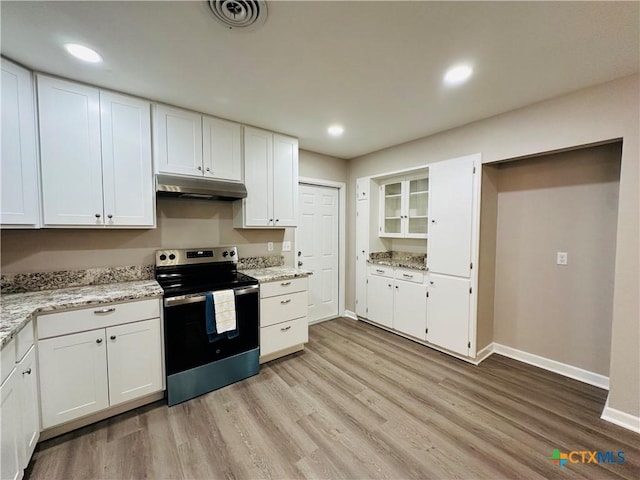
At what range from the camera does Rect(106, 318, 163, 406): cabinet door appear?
6.37 ft

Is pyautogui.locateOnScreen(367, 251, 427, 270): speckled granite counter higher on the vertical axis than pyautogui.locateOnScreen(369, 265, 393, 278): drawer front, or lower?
higher

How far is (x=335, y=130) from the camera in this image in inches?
119

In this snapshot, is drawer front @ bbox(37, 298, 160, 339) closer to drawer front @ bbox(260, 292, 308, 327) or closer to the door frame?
drawer front @ bbox(260, 292, 308, 327)

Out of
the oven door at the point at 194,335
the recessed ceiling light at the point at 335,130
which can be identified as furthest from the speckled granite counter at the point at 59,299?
the recessed ceiling light at the point at 335,130

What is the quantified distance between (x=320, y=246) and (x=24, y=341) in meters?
3.06

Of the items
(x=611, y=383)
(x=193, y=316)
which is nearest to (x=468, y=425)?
(x=611, y=383)

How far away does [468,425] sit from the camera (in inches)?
77.3

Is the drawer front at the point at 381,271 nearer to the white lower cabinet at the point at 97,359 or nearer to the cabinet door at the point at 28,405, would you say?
the white lower cabinet at the point at 97,359

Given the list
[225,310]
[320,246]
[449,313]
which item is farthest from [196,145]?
[449,313]

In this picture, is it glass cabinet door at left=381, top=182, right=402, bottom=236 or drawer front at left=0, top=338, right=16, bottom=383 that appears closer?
drawer front at left=0, top=338, right=16, bottom=383

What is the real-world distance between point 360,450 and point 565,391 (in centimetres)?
199

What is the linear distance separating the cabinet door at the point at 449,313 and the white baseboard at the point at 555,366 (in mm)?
589

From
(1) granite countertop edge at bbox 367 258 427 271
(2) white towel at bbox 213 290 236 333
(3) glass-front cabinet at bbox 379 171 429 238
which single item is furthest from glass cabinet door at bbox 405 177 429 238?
(2) white towel at bbox 213 290 236 333

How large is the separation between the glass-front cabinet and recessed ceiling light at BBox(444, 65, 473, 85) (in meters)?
1.48
